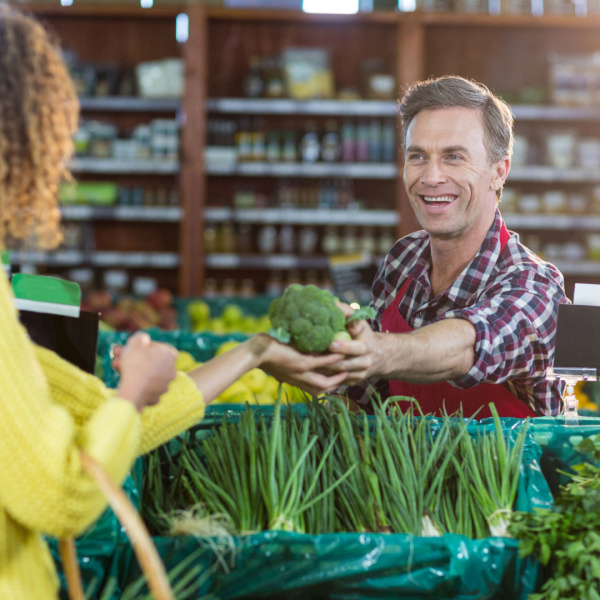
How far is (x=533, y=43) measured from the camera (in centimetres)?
544

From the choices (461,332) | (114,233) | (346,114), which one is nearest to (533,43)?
(346,114)

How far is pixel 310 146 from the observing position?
5113 millimetres

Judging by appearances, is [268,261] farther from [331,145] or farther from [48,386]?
[48,386]

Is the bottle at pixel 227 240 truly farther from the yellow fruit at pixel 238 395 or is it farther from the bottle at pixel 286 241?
the yellow fruit at pixel 238 395

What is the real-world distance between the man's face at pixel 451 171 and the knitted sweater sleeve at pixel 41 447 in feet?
3.52

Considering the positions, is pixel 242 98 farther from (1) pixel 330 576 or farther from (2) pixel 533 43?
(1) pixel 330 576

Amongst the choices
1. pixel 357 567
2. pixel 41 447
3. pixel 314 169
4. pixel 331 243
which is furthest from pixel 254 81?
pixel 41 447

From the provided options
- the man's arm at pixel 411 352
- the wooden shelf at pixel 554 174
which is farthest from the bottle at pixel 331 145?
the man's arm at pixel 411 352

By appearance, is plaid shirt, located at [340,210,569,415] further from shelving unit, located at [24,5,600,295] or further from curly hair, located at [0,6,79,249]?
shelving unit, located at [24,5,600,295]

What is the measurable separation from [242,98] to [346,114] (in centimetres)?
76

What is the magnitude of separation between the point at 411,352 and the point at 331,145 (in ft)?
12.8

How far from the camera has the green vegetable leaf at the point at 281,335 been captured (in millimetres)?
1279

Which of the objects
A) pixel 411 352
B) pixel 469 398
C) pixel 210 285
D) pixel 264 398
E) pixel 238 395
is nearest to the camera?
pixel 411 352

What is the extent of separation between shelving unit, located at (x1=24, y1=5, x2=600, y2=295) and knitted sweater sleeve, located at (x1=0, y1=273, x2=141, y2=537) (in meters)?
4.23
